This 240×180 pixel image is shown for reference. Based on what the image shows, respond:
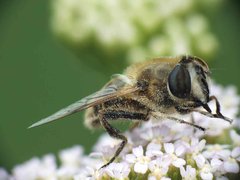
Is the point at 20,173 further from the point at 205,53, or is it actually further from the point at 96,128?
the point at 205,53

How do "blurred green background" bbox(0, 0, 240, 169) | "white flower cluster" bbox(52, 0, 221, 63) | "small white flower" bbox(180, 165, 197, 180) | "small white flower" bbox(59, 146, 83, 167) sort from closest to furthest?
"small white flower" bbox(180, 165, 197, 180)
"small white flower" bbox(59, 146, 83, 167)
"white flower cluster" bbox(52, 0, 221, 63)
"blurred green background" bbox(0, 0, 240, 169)

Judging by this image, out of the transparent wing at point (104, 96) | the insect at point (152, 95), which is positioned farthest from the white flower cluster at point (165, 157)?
the transparent wing at point (104, 96)

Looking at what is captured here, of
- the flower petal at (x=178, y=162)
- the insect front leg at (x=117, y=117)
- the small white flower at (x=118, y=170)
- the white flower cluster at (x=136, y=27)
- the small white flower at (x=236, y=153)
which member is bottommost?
the small white flower at (x=236, y=153)

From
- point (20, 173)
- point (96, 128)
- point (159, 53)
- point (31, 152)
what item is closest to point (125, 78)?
point (96, 128)

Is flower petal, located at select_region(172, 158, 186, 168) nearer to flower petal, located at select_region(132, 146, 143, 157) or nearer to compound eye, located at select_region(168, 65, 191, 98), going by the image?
flower petal, located at select_region(132, 146, 143, 157)

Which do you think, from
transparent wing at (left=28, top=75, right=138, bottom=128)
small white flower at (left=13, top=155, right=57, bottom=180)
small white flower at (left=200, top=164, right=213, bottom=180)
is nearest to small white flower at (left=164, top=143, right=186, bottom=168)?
small white flower at (left=200, top=164, right=213, bottom=180)

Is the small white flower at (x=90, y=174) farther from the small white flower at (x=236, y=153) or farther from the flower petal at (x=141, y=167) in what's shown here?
the small white flower at (x=236, y=153)

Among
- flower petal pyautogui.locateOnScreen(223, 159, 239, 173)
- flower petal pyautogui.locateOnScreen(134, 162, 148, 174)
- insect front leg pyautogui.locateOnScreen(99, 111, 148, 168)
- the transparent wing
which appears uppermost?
the transparent wing
